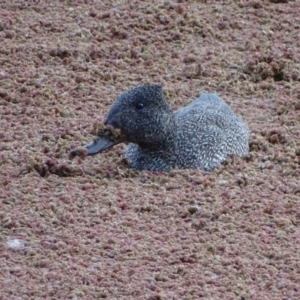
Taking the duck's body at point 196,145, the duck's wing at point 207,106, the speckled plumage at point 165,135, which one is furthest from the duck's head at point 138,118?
the duck's wing at point 207,106

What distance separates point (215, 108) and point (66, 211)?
5.28 feet

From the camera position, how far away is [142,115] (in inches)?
274

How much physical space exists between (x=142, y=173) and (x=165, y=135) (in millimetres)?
312

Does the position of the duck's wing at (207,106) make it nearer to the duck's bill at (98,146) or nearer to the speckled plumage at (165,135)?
the speckled plumage at (165,135)

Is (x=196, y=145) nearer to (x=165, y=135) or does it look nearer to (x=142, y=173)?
(x=165, y=135)

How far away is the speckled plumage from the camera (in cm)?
696

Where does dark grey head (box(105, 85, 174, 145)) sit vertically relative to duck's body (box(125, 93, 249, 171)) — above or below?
above

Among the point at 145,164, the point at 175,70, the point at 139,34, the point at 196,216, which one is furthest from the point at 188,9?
the point at 196,216

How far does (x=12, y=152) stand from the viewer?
23.4ft

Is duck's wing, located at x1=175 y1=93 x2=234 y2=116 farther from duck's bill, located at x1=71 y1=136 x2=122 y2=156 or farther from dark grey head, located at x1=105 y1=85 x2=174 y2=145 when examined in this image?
duck's bill, located at x1=71 y1=136 x2=122 y2=156

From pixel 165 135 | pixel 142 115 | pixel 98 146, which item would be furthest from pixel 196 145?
pixel 98 146

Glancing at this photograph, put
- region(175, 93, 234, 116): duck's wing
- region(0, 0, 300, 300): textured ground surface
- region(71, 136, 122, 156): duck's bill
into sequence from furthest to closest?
region(175, 93, 234, 116): duck's wing
region(71, 136, 122, 156): duck's bill
region(0, 0, 300, 300): textured ground surface

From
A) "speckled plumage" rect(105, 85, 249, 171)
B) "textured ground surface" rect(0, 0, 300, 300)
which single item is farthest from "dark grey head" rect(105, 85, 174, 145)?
"textured ground surface" rect(0, 0, 300, 300)

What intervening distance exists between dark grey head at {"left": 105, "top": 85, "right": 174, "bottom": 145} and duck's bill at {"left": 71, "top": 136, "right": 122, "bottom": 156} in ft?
0.29
